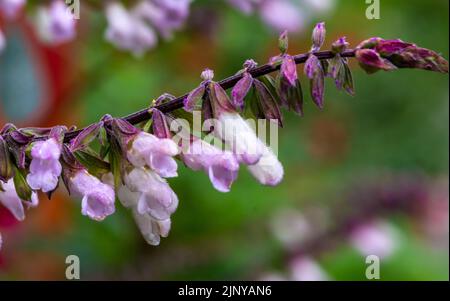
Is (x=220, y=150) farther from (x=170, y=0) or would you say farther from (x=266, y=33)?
(x=266, y=33)

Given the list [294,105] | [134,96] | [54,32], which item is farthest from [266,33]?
[294,105]

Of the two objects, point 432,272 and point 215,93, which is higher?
point 432,272

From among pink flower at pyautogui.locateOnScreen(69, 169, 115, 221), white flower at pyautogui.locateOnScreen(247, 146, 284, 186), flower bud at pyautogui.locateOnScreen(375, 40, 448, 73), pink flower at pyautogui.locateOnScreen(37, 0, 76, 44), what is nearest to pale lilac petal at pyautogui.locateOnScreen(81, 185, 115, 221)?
pink flower at pyautogui.locateOnScreen(69, 169, 115, 221)

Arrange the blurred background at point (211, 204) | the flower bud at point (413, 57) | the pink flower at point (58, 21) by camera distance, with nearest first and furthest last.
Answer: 1. the flower bud at point (413, 57)
2. the pink flower at point (58, 21)
3. the blurred background at point (211, 204)

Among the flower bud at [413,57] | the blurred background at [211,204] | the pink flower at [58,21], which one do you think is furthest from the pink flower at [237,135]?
the blurred background at [211,204]

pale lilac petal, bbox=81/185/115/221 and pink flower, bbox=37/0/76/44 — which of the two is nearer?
pale lilac petal, bbox=81/185/115/221

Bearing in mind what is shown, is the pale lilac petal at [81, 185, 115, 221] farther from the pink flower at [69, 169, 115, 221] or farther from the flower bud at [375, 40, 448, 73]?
the flower bud at [375, 40, 448, 73]

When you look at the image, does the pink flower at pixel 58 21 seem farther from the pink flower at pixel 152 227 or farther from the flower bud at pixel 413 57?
the flower bud at pixel 413 57
